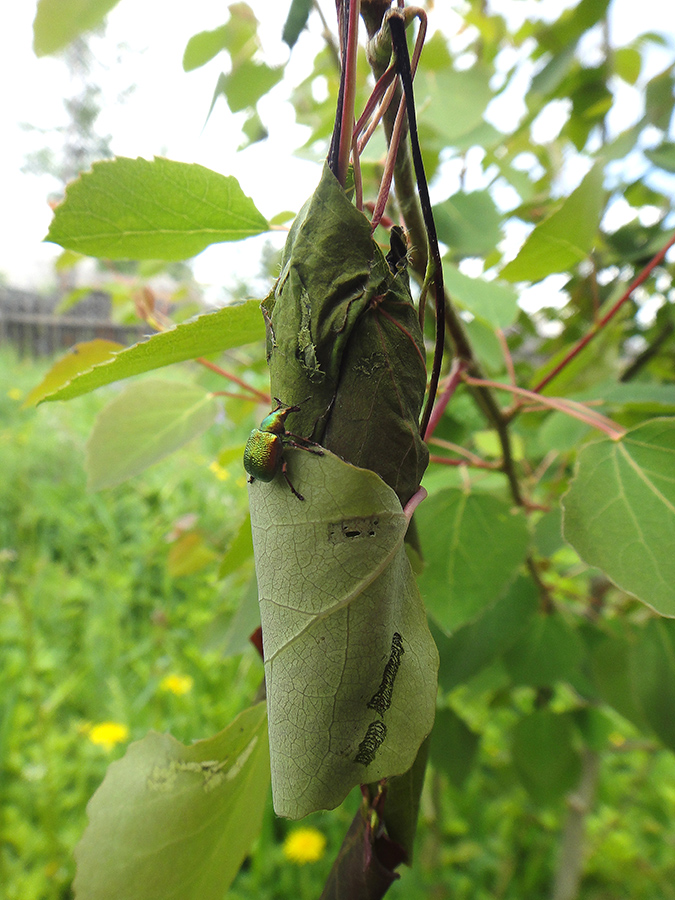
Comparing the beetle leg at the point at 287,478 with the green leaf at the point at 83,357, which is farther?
the green leaf at the point at 83,357

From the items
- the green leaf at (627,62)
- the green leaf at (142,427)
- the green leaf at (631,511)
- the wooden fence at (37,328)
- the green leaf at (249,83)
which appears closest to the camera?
the green leaf at (631,511)

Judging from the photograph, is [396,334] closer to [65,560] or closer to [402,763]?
A: [402,763]

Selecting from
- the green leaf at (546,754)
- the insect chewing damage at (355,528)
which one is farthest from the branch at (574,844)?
the insect chewing damage at (355,528)

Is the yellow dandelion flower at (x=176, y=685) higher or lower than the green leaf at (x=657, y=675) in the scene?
lower

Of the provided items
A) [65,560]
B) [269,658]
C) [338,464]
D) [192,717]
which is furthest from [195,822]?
[65,560]

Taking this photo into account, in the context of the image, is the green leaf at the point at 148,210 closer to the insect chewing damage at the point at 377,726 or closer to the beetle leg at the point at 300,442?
the beetle leg at the point at 300,442
